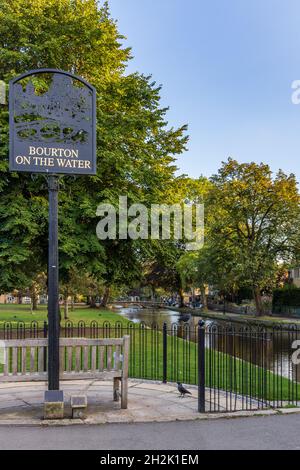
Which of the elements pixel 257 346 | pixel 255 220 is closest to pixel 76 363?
Answer: pixel 257 346

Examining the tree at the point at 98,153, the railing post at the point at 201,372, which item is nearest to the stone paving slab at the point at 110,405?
the railing post at the point at 201,372

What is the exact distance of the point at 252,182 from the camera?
40.5m

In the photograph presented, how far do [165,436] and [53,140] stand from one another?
459 centimetres

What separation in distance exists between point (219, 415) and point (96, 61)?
15.8 metres

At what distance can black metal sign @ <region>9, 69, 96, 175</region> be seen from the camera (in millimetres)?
7613

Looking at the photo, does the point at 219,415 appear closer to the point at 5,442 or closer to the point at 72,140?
the point at 5,442

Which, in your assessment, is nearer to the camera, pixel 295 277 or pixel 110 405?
pixel 110 405

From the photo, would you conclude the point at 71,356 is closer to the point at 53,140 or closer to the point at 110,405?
the point at 110,405

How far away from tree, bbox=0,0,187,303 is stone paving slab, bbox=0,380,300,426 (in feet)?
23.2

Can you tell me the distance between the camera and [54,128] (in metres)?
8.08

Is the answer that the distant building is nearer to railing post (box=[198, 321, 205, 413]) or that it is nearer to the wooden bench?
railing post (box=[198, 321, 205, 413])

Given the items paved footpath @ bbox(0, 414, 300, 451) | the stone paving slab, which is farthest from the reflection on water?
paved footpath @ bbox(0, 414, 300, 451)

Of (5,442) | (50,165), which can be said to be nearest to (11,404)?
(5,442)
